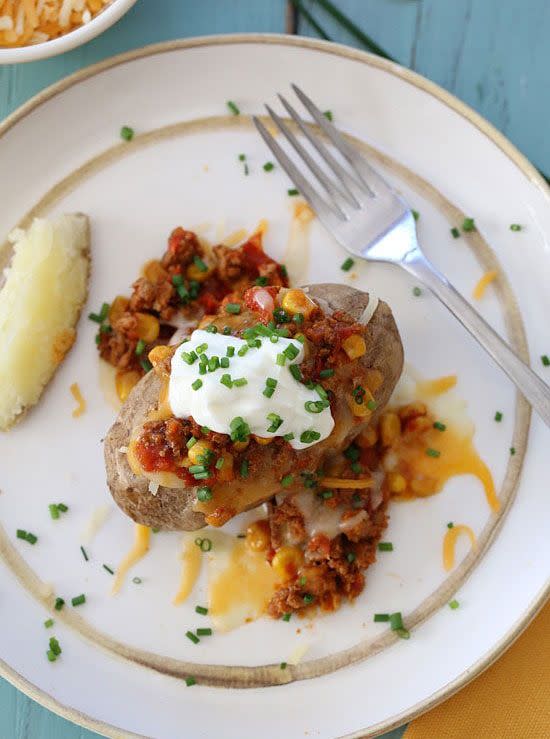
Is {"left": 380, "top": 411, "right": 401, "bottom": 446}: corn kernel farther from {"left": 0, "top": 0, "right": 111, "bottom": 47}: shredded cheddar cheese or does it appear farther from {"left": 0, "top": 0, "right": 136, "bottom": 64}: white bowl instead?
{"left": 0, "top": 0, "right": 111, "bottom": 47}: shredded cheddar cheese

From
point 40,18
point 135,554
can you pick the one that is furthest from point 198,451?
point 40,18

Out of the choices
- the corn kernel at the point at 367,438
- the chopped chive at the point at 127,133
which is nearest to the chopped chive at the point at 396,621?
the corn kernel at the point at 367,438

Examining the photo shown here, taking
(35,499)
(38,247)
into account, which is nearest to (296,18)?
(38,247)

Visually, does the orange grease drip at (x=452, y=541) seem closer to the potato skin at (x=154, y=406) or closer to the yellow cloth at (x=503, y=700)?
the yellow cloth at (x=503, y=700)

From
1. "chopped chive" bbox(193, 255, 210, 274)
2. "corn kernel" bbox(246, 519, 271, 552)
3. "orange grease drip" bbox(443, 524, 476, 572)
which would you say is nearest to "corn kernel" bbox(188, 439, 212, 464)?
"corn kernel" bbox(246, 519, 271, 552)

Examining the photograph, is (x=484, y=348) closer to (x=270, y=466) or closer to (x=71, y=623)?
(x=270, y=466)

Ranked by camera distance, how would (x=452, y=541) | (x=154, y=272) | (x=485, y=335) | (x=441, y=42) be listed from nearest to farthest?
(x=485, y=335) → (x=452, y=541) → (x=154, y=272) → (x=441, y=42)

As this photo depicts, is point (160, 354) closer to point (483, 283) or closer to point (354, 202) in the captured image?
point (354, 202)
